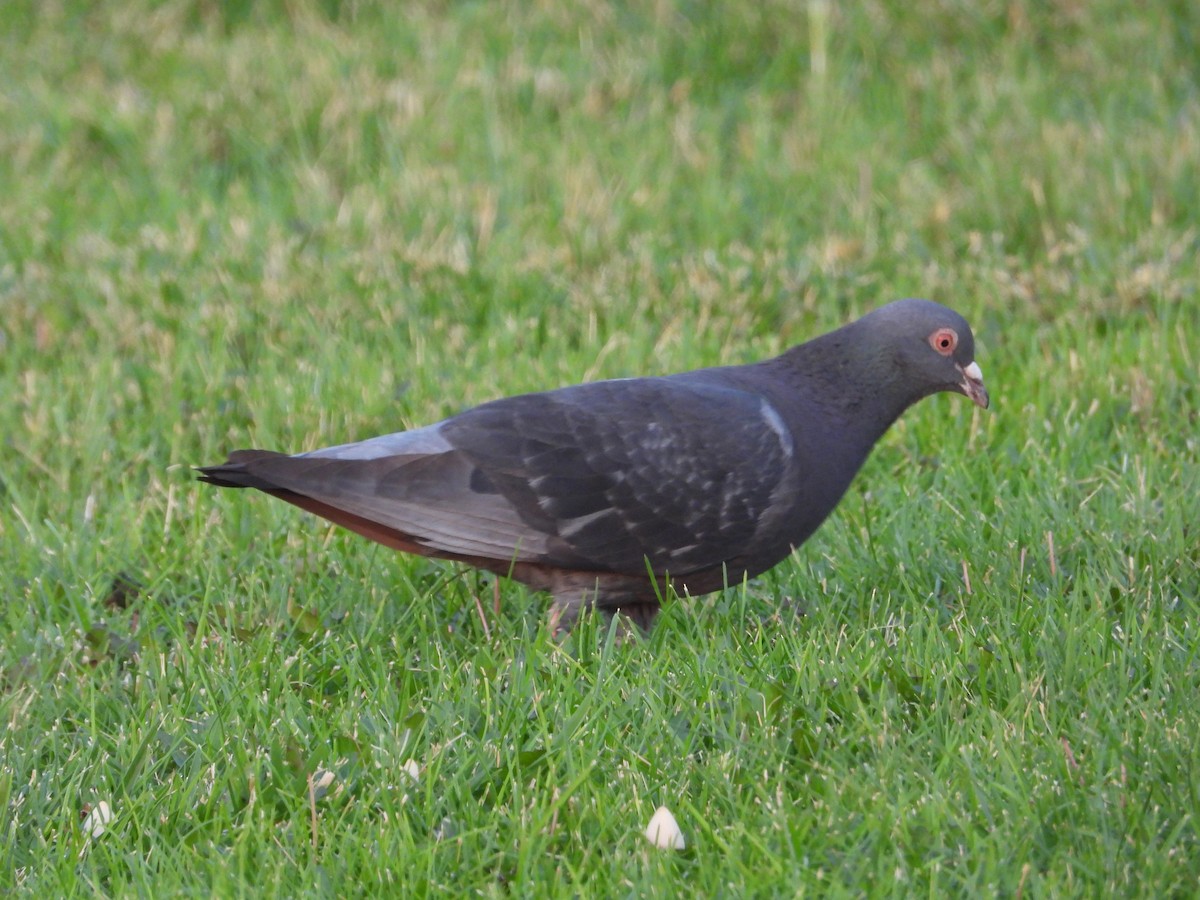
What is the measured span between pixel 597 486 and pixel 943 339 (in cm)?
106

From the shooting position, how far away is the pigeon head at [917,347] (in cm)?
420

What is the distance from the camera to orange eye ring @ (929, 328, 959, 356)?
4207 millimetres

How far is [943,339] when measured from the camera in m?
4.21

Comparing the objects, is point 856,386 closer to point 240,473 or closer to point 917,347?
point 917,347

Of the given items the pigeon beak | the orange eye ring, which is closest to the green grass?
the pigeon beak

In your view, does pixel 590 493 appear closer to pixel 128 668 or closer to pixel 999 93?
pixel 128 668

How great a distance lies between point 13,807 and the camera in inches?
128

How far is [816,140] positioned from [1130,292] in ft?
6.89

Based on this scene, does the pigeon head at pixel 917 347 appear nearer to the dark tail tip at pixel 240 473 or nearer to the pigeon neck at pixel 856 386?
the pigeon neck at pixel 856 386

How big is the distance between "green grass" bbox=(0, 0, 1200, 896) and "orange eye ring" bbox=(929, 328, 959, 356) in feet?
1.64

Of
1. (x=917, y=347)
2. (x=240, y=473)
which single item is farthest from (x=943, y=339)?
(x=240, y=473)

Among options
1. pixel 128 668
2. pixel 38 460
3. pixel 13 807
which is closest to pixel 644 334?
pixel 38 460

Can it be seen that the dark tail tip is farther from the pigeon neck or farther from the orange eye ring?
the orange eye ring

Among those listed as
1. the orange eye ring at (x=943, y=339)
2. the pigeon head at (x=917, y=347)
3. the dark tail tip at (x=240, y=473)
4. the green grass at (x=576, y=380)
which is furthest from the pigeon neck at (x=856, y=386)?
the dark tail tip at (x=240, y=473)
